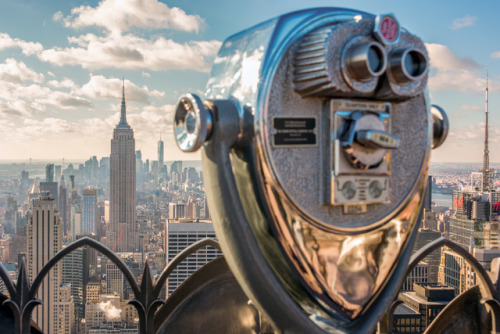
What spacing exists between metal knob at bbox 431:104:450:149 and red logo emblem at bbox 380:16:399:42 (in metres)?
0.34

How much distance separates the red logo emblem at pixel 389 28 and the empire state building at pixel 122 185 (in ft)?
165

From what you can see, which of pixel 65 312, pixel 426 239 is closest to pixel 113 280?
pixel 65 312

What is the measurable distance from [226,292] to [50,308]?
117 feet

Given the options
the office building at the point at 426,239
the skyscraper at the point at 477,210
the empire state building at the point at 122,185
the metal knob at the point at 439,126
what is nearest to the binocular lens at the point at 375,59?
the metal knob at the point at 439,126

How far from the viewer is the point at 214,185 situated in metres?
1.23

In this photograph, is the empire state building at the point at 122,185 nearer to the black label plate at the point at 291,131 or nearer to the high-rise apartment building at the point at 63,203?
the high-rise apartment building at the point at 63,203

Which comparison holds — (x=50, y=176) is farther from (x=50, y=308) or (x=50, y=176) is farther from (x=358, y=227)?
(x=358, y=227)

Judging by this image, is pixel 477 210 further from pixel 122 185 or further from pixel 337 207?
pixel 122 185

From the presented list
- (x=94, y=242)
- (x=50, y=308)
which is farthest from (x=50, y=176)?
(x=94, y=242)

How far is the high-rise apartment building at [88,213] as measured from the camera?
4889cm

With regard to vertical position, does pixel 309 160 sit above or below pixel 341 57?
below

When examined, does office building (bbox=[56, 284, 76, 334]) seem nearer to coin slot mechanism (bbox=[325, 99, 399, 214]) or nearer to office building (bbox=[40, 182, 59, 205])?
office building (bbox=[40, 182, 59, 205])

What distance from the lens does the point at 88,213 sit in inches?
1956

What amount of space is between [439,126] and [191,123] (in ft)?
2.28
